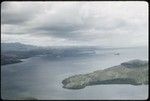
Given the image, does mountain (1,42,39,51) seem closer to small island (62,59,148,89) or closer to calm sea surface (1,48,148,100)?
calm sea surface (1,48,148,100)

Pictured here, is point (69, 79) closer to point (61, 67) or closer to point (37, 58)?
point (61, 67)

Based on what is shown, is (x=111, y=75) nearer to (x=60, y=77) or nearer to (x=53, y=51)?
(x=60, y=77)

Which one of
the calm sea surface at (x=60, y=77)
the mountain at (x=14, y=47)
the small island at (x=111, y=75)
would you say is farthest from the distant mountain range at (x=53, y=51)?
the small island at (x=111, y=75)

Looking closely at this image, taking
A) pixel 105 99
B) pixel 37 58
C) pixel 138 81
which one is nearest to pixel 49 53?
pixel 37 58

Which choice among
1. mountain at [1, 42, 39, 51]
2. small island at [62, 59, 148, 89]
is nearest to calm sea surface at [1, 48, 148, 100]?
small island at [62, 59, 148, 89]

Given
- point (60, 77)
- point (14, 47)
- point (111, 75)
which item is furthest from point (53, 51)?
point (111, 75)

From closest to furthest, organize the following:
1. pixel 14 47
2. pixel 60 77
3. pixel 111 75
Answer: pixel 14 47
pixel 111 75
pixel 60 77

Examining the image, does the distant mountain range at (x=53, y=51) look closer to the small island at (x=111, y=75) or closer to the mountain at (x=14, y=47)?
the mountain at (x=14, y=47)
